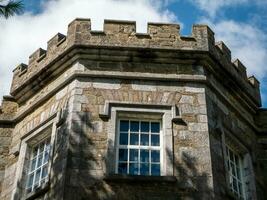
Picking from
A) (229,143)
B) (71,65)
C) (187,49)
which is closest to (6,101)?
(71,65)

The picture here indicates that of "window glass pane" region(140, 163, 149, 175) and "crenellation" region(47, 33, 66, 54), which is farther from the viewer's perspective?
"crenellation" region(47, 33, 66, 54)

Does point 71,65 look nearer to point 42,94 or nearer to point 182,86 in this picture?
point 42,94

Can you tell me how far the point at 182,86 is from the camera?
468 inches

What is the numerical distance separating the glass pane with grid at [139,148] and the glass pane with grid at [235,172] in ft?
5.59

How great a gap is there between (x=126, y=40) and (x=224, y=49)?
2.55 m

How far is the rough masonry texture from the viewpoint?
10.3 metres

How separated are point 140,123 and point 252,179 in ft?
9.13

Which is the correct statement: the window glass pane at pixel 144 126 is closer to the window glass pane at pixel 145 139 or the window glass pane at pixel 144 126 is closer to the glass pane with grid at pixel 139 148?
the glass pane with grid at pixel 139 148

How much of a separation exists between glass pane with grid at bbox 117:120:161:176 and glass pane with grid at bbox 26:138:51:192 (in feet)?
5.29

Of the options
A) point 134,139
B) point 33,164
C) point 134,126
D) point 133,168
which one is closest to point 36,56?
point 33,164

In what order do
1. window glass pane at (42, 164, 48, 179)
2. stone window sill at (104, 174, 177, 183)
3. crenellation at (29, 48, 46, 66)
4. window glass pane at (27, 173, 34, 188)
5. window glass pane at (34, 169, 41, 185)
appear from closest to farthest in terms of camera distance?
stone window sill at (104, 174, 177, 183)
window glass pane at (42, 164, 48, 179)
window glass pane at (34, 169, 41, 185)
window glass pane at (27, 173, 34, 188)
crenellation at (29, 48, 46, 66)

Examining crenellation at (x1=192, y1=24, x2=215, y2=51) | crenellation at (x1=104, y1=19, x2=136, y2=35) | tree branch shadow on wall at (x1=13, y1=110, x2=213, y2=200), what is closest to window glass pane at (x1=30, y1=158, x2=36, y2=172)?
tree branch shadow on wall at (x1=13, y1=110, x2=213, y2=200)

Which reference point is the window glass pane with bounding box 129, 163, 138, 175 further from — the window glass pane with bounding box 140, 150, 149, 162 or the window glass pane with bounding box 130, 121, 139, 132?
the window glass pane with bounding box 130, 121, 139, 132

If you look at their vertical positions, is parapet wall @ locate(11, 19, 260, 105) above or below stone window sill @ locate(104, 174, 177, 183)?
above
